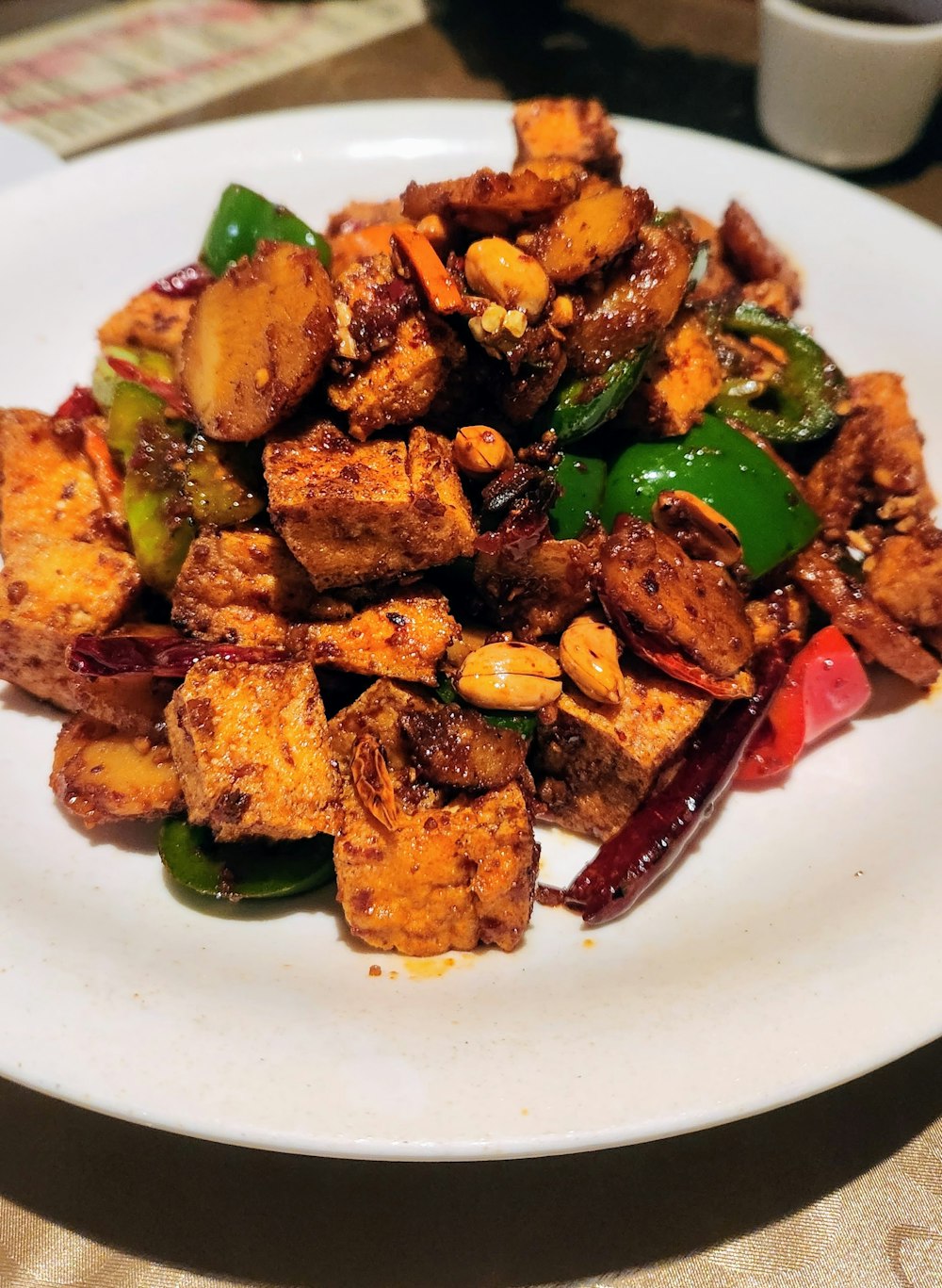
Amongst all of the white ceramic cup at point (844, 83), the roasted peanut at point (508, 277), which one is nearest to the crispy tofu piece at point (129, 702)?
the roasted peanut at point (508, 277)

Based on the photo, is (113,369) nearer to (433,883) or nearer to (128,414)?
(128,414)

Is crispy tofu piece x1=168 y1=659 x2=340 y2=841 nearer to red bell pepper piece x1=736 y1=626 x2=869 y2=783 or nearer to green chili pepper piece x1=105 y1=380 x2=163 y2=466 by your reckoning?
green chili pepper piece x1=105 y1=380 x2=163 y2=466

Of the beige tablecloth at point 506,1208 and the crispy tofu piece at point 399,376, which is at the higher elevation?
the crispy tofu piece at point 399,376

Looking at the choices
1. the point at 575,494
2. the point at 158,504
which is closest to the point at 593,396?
the point at 575,494

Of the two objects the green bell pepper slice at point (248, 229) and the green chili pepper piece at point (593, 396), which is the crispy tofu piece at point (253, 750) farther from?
the green bell pepper slice at point (248, 229)

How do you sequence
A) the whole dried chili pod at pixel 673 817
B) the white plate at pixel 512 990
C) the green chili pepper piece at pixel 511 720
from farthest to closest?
the green chili pepper piece at pixel 511 720 < the whole dried chili pod at pixel 673 817 < the white plate at pixel 512 990

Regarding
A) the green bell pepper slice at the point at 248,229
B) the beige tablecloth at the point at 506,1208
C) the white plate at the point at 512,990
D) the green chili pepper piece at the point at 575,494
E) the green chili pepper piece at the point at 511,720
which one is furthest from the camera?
the green bell pepper slice at the point at 248,229

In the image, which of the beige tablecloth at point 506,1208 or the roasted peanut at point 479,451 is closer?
the beige tablecloth at point 506,1208

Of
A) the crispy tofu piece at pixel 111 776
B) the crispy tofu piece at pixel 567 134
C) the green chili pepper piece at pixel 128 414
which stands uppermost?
the crispy tofu piece at pixel 567 134

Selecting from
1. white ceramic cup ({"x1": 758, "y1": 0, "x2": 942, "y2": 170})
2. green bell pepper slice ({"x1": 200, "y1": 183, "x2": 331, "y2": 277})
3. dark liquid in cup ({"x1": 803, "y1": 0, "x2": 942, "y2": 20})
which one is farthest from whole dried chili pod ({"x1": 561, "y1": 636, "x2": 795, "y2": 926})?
dark liquid in cup ({"x1": 803, "y1": 0, "x2": 942, "y2": 20})
